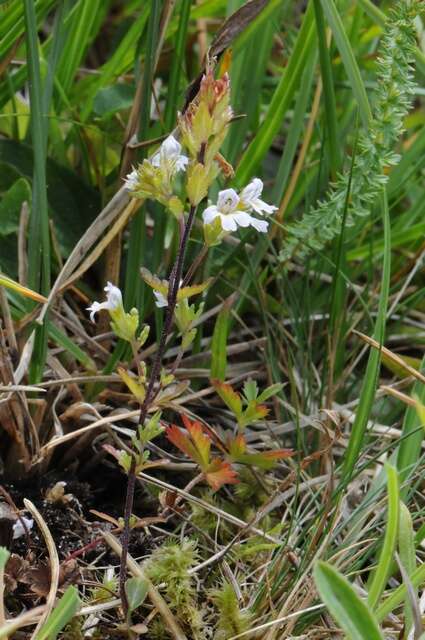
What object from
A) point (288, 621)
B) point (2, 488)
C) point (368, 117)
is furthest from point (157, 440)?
point (368, 117)

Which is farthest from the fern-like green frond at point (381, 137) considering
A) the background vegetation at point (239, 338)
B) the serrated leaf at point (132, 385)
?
the serrated leaf at point (132, 385)

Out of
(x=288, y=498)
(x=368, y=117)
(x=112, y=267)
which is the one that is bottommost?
(x=288, y=498)

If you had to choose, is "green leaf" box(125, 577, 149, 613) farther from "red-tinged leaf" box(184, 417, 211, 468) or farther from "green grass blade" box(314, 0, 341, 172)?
"green grass blade" box(314, 0, 341, 172)

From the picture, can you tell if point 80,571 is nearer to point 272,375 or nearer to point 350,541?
point 350,541

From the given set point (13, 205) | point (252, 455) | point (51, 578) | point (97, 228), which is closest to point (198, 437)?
point (252, 455)

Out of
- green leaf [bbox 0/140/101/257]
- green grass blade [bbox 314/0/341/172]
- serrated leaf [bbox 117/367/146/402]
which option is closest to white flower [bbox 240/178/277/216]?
serrated leaf [bbox 117/367/146/402]

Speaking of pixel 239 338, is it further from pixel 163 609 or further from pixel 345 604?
pixel 345 604
